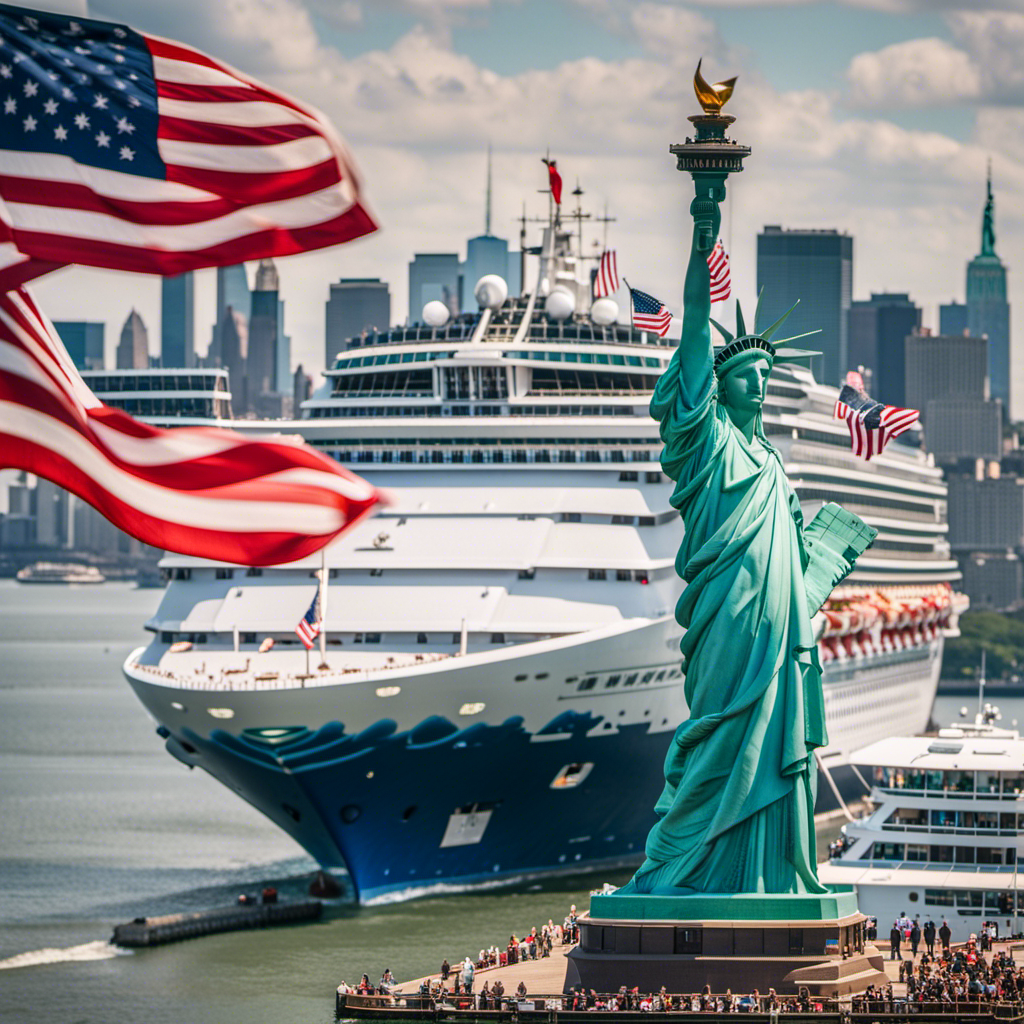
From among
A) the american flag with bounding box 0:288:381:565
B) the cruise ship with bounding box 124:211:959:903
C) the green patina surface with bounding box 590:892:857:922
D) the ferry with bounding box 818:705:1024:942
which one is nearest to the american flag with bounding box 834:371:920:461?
the ferry with bounding box 818:705:1024:942

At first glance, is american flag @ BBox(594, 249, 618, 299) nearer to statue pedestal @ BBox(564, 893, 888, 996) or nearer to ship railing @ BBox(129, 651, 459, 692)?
ship railing @ BBox(129, 651, 459, 692)

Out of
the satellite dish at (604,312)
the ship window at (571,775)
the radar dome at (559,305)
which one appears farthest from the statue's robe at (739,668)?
the satellite dish at (604,312)

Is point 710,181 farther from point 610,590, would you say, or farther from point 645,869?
point 610,590

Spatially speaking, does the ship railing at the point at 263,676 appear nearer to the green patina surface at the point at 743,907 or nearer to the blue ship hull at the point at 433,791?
the blue ship hull at the point at 433,791

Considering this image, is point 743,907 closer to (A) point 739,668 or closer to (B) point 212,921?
(A) point 739,668

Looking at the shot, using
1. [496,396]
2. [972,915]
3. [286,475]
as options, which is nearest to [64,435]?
[286,475]

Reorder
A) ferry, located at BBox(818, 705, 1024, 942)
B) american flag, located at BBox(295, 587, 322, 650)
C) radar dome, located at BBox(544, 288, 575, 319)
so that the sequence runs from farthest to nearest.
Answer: radar dome, located at BBox(544, 288, 575, 319)
american flag, located at BBox(295, 587, 322, 650)
ferry, located at BBox(818, 705, 1024, 942)
